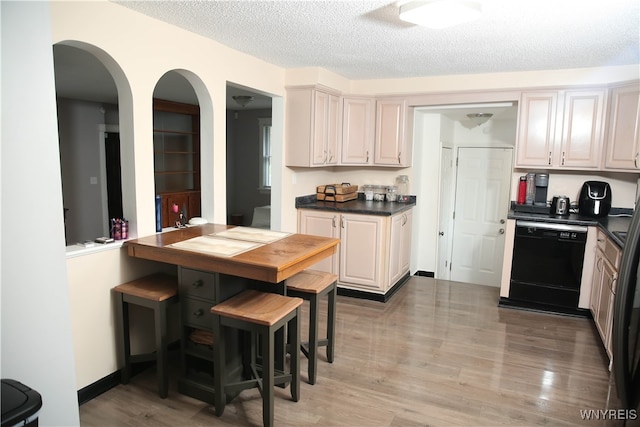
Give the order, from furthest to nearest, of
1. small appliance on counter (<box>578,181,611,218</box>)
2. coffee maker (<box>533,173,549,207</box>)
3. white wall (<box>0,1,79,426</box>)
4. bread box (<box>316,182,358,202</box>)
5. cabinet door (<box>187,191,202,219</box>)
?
cabinet door (<box>187,191,202,219</box>) < bread box (<box>316,182,358,202</box>) < coffee maker (<box>533,173,549,207</box>) < small appliance on counter (<box>578,181,611,218</box>) < white wall (<box>0,1,79,426</box>)

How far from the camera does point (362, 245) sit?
4137 mm

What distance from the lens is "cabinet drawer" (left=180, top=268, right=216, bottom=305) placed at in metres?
2.33

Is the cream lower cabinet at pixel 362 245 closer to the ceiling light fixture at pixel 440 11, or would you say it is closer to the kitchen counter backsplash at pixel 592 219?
the kitchen counter backsplash at pixel 592 219

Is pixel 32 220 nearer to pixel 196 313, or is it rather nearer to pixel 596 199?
pixel 196 313

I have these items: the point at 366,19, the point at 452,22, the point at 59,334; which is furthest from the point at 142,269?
the point at 452,22

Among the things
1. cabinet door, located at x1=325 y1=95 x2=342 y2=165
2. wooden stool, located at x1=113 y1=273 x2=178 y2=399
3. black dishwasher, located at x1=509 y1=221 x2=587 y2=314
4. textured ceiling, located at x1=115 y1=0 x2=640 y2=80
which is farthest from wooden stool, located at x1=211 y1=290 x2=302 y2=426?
black dishwasher, located at x1=509 y1=221 x2=587 y2=314

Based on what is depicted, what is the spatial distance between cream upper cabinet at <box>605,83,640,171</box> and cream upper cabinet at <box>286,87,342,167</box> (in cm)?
253

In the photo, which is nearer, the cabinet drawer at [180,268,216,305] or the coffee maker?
the cabinet drawer at [180,268,216,305]

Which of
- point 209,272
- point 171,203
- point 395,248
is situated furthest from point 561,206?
point 171,203

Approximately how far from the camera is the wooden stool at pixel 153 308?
241 centimetres

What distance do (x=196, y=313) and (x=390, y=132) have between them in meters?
2.93

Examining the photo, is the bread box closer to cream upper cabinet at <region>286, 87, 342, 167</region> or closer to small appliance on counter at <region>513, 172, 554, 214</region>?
cream upper cabinet at <region>286, 87, 342, 167</region>

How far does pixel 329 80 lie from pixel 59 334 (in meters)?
3.20

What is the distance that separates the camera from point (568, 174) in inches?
164
